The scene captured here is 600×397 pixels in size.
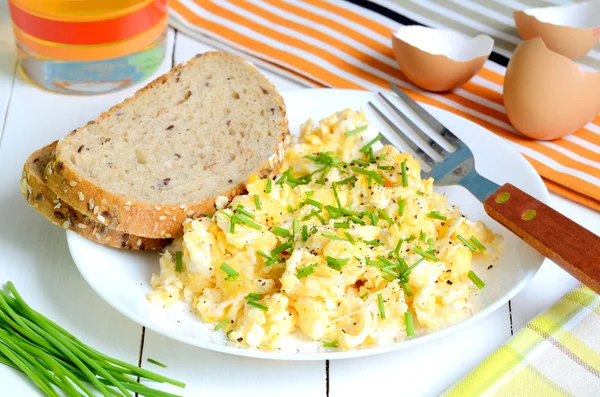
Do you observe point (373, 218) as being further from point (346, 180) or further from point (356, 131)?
point (356, 131)

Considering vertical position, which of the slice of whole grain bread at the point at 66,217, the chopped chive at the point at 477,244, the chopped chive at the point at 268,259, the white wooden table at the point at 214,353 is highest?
the chopped chive at the point at 477,244

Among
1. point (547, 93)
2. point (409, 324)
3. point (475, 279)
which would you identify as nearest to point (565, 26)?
point (547, 93)

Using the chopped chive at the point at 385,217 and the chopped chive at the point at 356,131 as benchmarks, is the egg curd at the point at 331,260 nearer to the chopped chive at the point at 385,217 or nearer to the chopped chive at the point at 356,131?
the chopped chive at the point at 385,217

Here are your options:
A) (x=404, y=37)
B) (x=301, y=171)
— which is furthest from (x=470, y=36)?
(x=301, y=171)

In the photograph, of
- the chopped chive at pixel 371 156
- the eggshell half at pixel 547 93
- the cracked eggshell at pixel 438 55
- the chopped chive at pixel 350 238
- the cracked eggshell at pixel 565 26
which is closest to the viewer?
the chopped chive at pixel 350 238

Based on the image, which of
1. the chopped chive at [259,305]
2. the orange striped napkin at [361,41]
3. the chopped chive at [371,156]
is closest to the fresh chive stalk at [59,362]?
the chopped chive at [259,305]
